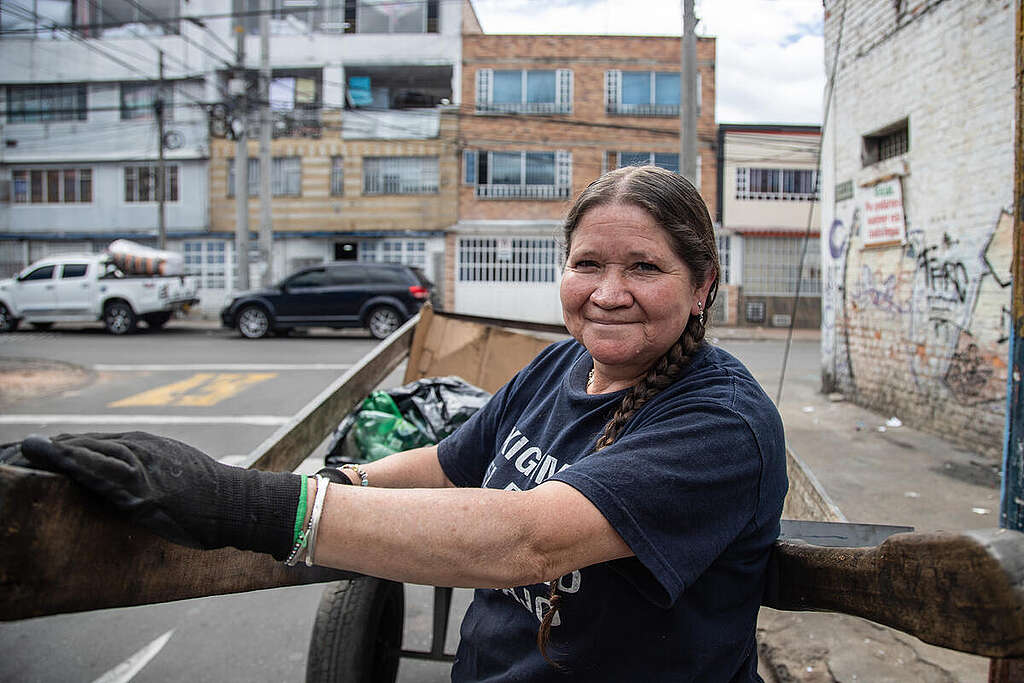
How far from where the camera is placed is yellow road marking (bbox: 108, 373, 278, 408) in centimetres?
861

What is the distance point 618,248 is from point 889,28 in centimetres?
785

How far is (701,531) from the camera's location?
1.16 m

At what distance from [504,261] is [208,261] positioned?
983 cm

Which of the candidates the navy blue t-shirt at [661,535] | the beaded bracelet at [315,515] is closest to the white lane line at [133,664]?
the navy blue t-shirt at [661,535]

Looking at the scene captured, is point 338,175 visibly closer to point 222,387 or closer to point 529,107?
point 529,107

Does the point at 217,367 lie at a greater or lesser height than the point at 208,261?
lesser

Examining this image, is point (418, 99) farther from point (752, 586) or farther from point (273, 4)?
point (752, 586)

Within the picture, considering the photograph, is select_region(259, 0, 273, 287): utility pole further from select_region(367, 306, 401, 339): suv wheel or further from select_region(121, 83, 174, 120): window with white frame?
select_region(121, 83, 174, 120): window with white frame

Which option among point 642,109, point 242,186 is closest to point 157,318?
point 242,186

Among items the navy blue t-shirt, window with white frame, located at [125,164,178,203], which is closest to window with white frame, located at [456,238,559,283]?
window with white frame, located at [125,164,178,203]

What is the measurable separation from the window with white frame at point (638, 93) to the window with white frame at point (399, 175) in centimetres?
615

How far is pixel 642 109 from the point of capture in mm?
23875

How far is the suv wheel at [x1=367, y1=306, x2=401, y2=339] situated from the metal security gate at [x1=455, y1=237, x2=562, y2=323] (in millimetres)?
8245

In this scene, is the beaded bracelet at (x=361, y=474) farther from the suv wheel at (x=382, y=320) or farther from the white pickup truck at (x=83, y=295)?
the white pickup truck at (x=83, y=295)
